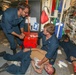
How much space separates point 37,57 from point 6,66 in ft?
1.79

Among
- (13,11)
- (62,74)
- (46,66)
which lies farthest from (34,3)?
(62,74)

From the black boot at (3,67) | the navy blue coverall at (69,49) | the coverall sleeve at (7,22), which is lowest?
the black boot at (3,67)

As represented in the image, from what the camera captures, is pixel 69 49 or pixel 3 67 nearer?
pixel 3 67

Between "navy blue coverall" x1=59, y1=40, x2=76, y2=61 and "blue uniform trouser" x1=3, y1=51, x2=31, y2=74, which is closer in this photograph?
"blue uniform trouser" x1=3, y1=51, x2=31, y2=74

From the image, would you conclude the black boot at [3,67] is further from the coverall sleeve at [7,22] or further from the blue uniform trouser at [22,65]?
the coverall sleeve at [7,22]

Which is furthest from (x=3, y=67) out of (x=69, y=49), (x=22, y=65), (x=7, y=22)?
(x=69, y=49)

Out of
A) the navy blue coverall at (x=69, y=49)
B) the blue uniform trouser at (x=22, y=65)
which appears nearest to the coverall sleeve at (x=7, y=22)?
the blue uniform trouser at (x=22, y=65)

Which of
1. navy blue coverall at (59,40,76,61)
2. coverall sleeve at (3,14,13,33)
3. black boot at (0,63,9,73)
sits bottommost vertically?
black boot at (0,63,9,73)

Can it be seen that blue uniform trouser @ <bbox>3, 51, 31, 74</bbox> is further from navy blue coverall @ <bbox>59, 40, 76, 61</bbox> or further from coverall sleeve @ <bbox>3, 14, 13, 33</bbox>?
navy blue coverall @ <bbox>59, 40, 76, 61</bbox>

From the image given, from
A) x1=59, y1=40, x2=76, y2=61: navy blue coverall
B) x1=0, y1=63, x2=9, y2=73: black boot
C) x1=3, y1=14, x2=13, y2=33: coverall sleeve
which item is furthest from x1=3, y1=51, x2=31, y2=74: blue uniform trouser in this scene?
x1=59, y1=40, x2=76, y2=61: navy blue coverall

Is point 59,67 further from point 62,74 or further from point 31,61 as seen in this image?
point 31,61

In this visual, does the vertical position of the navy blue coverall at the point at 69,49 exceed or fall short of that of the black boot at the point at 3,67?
it exceeds it

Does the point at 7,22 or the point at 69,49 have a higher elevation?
the point at 7,22

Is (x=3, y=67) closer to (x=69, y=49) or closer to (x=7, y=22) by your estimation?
(x=7, y=22)
